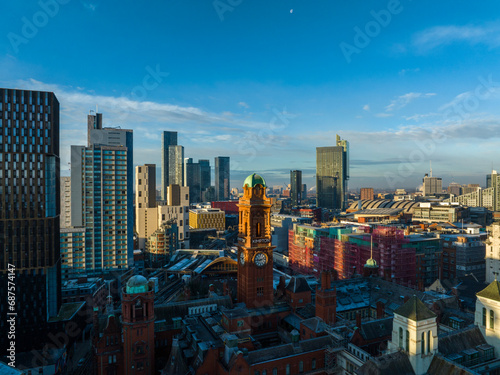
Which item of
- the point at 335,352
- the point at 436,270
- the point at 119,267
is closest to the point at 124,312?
the point at 335,352

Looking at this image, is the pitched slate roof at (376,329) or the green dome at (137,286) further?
the pitched slate roof at (376,329)

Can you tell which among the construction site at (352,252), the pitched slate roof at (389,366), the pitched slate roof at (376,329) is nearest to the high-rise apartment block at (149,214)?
the construction site at (352,252)

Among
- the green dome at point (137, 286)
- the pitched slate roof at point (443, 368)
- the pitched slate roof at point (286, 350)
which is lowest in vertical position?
the pitched slate roof at point (286, 350)

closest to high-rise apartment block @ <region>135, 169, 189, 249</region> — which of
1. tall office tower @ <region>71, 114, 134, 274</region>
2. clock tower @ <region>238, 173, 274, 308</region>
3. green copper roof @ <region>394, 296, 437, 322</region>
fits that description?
tall office tower @ <region>71, 114, 134, 274</region>

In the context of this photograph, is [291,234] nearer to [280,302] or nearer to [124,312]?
[280,302]

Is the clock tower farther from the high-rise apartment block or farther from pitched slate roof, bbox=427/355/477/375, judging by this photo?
the high-rise apartment block

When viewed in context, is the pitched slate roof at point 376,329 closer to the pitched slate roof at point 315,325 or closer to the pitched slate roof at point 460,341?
the pitched slate roof at point 315,325

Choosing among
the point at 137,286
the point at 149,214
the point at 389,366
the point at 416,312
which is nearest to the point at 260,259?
the point at 137,286
